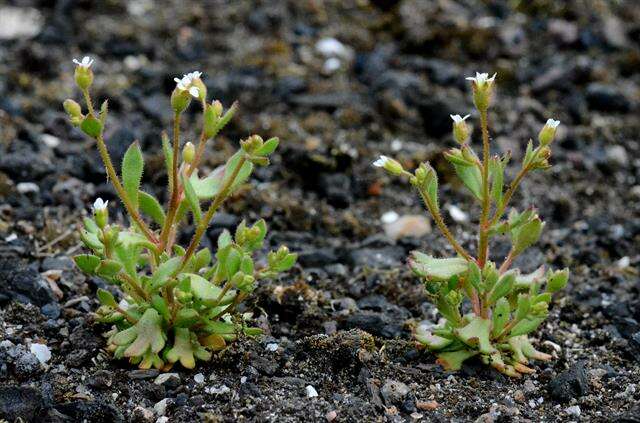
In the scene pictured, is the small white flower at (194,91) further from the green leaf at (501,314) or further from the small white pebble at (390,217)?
the small white pebble at (390,217)

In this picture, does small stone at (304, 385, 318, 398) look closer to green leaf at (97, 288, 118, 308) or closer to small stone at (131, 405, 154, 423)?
small stone at (131, 405, 154, 423)

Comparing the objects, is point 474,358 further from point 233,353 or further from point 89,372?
point 89,372

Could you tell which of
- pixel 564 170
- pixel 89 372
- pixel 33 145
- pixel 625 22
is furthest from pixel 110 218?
pixel 625 22

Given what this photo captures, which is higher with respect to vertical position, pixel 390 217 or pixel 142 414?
pixel 142 414

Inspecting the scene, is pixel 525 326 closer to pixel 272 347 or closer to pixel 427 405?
pixel 427 405

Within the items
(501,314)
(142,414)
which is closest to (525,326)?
(501,314)

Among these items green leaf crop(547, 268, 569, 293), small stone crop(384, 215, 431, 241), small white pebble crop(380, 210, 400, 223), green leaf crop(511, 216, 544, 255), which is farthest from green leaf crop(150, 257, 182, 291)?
small white pebble crop(380, 210, 400, 223)
